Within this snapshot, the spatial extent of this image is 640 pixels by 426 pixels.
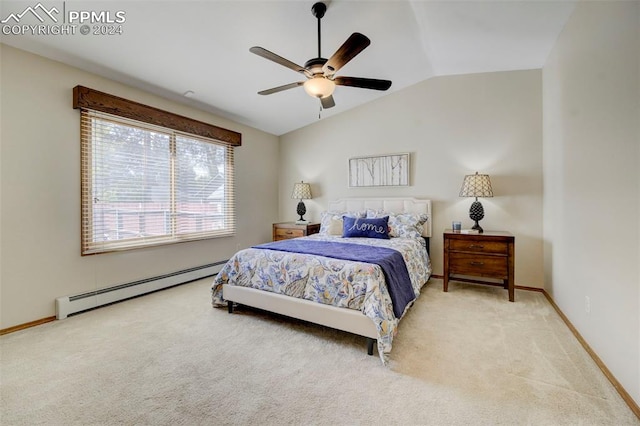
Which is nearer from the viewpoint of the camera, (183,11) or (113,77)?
(183,11)

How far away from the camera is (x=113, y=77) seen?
3027 mm

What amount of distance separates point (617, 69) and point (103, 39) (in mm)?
3951

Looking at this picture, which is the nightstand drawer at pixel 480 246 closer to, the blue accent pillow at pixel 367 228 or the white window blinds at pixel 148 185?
the blue accent pillow at pixel 367 228

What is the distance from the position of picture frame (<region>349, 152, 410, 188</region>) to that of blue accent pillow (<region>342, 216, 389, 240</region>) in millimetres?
809

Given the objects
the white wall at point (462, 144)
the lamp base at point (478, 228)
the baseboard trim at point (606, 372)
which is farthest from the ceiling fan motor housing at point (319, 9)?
the baseboard trim at point (606, 372)

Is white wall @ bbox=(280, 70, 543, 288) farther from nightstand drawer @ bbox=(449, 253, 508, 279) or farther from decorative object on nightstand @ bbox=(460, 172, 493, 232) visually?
nightstand drawer @ bbox=(449, 253, 508, 279)

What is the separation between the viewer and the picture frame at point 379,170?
4.21m

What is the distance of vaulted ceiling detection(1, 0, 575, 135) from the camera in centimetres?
238

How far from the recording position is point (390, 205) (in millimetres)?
4262

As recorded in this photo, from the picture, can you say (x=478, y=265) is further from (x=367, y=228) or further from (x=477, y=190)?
(x=367, y=228)

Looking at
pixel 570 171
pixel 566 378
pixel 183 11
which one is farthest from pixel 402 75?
pixel 566 378

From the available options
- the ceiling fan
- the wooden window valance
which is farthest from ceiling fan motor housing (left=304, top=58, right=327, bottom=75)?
the wooden window valance

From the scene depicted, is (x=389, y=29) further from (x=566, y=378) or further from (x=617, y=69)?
(x=566, y=378)
